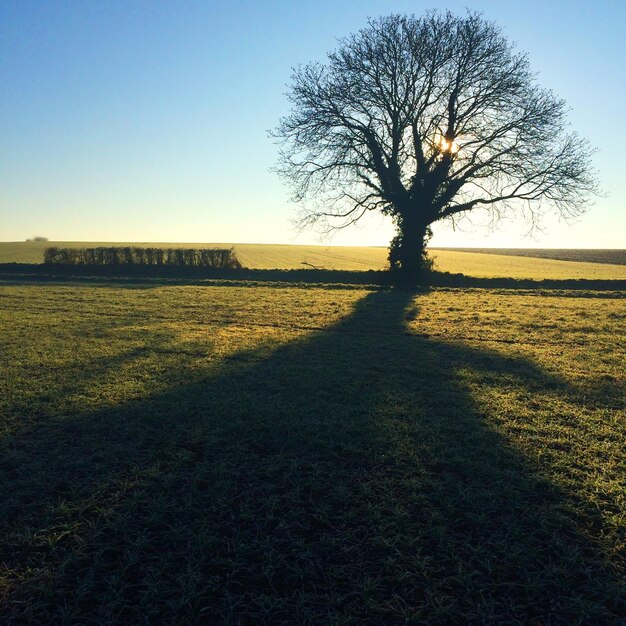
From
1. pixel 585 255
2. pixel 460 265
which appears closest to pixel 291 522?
pixel 460 265

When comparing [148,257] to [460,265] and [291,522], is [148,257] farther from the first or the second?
[460,265]

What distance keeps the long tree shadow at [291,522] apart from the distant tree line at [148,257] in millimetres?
26641

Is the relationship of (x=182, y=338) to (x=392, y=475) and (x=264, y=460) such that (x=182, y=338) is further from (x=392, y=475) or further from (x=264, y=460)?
(x=392, y=475)

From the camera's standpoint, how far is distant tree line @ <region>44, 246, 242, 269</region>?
32.2 meters

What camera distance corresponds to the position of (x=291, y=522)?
144 inches

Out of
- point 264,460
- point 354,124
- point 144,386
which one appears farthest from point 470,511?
point 354,124

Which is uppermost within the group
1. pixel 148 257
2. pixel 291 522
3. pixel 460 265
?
pixel 460 265

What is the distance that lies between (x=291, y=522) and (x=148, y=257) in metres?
31.9

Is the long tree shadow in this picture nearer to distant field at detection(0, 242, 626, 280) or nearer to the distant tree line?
distant field at detection(0, 242, 626, 280)

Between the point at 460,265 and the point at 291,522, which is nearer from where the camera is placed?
the point at 291,522

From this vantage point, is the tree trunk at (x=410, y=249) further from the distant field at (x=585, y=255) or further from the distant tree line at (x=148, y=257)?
the distant field at (x=585, y=255)

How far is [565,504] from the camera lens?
3.96 m

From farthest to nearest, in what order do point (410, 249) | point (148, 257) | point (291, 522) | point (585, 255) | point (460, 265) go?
point (585, 255) < point (460, 265) < point (148, 257) < point (410, 249) < point (291, 522)

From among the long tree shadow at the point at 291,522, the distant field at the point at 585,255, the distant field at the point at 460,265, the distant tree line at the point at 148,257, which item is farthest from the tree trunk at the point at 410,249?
the distant field at the point at 585,255
